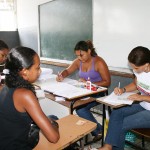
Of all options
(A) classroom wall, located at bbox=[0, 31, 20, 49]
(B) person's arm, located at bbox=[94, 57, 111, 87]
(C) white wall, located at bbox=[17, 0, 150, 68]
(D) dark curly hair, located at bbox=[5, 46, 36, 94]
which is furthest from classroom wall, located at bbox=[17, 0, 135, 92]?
(D) dark curly hair, located at bbox=[5, 46, 36, 94]

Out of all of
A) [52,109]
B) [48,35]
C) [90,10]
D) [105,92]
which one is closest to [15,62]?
[52,109]

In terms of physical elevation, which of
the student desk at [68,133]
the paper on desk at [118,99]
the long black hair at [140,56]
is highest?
the long black hair at [140,56]

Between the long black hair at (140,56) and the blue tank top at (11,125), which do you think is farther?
the long black hair at (140,56)

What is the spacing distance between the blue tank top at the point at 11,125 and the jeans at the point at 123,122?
3.66ft

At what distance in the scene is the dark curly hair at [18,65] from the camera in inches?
49.4

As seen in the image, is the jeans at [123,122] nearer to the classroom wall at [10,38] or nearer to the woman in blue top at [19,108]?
the woman in blue top at [19,108]

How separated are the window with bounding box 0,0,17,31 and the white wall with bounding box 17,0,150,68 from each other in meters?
3.31

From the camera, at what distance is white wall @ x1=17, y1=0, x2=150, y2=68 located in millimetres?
2693

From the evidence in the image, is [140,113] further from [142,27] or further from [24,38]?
[24,38]

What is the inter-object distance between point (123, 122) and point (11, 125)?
1.24 m

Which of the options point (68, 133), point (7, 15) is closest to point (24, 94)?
point (68, 133)

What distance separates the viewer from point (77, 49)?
2.81m

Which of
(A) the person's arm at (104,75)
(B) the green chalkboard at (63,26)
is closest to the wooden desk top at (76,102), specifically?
(A) the person's arm at (104,75)

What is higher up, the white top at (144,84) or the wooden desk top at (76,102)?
the white top at (144,84)
